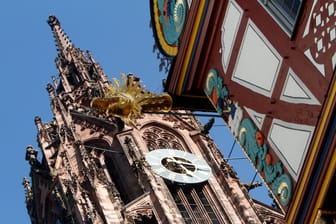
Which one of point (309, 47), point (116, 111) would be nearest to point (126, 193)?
point (116, 111)

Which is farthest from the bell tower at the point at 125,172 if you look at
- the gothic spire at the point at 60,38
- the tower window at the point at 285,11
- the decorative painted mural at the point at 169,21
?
the tower window at the point at 285,11

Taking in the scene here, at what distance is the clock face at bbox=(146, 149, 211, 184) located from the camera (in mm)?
40906

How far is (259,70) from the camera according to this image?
1105 cm

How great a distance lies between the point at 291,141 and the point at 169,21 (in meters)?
5.18

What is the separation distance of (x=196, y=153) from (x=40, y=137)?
32.0 feet

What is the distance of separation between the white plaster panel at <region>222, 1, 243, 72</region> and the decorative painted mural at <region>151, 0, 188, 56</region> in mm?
1527

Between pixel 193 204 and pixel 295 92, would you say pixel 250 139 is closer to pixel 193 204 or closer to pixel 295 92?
pixel 295 92

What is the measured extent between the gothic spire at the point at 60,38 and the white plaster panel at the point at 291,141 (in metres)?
44.1

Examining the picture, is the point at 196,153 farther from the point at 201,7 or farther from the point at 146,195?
the point at 201,7

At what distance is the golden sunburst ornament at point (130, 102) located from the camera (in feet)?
48.7

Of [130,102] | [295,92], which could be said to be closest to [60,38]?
[130,102]

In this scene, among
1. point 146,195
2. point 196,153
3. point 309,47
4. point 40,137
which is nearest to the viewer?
point 309,47

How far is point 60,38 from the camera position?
55.8 meters

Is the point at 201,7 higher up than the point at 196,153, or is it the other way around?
the point at 196,153
